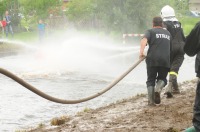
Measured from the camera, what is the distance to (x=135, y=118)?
8.02m

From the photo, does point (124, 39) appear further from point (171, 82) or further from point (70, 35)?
point (171, 82)

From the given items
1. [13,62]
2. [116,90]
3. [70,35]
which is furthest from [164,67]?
[70,35]

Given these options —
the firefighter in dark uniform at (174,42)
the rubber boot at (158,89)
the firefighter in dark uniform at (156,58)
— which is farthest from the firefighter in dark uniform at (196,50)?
the firefighter in dark uniform at (174,42)

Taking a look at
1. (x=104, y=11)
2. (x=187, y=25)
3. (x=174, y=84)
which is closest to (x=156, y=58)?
(x=174, y=84)

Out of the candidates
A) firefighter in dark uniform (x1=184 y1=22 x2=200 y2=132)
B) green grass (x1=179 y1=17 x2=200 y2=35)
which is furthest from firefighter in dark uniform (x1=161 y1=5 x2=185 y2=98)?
green grass (x1=179 y1=17 x2=200 y2=35)

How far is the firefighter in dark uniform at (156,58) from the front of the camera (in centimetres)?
890

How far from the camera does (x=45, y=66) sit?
64.5 ft

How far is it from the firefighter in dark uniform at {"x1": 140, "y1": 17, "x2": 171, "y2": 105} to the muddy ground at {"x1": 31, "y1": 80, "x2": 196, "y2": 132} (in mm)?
323

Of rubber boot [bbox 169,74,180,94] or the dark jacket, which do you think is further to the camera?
rubber boot [bbox 169,74,180,94]

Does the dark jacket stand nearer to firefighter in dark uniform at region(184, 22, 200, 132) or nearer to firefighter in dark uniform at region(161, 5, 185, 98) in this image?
firefighter in dark uniform at region(184, 22, 200, 132)

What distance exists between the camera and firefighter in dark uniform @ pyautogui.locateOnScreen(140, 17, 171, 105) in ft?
29.2

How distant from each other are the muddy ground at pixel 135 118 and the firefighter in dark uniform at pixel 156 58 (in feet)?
1.06

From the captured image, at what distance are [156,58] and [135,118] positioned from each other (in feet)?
4.67

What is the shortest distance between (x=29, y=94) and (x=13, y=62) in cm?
915
